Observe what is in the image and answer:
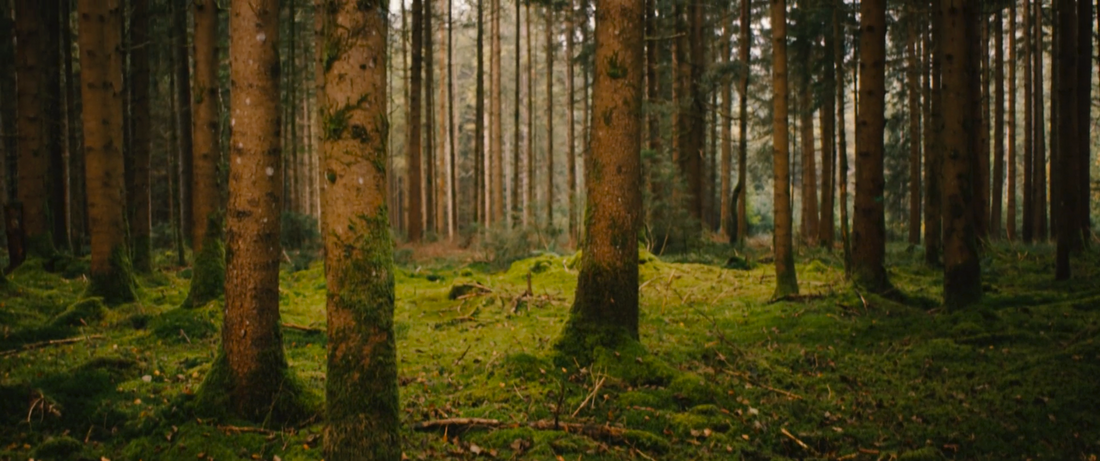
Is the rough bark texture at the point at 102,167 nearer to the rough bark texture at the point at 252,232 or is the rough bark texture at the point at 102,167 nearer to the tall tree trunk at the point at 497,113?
the rough bark texture at the point at 252,232

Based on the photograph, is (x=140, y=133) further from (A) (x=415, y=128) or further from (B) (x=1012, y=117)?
(B) (x=1012, y=117)

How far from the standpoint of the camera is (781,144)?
961 cm

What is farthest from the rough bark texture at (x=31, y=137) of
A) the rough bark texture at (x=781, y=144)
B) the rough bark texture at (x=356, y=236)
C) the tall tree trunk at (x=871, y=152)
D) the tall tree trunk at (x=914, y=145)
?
the tall tree trunk at (x=914, y=145)

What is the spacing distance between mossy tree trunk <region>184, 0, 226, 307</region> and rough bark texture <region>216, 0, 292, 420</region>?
395 centimetres

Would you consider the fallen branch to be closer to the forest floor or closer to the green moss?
the forest floor

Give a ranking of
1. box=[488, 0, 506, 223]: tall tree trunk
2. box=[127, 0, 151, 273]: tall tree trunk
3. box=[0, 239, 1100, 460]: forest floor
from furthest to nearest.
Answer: box=[488, 0, 506, 223]: tall tree trunk, box=[127, 0, 151, 273]: tall tree trunk, box=[0, 239, 1100, 460]: forest floor

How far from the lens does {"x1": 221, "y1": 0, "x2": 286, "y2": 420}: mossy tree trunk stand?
15.5 ft

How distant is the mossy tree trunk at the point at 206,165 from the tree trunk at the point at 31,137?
5.37 meters

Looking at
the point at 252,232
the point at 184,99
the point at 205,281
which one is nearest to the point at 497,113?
the point at 184,99

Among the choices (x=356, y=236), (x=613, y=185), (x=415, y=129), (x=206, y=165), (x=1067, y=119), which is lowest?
(x=356, y=236)

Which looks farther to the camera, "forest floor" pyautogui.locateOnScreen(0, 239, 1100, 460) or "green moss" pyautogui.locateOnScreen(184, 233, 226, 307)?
"green moss" pyautogui.locateOnScreen(184, 233, 226, 307)

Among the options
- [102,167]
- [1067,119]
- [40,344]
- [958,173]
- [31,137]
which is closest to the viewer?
[40,344]

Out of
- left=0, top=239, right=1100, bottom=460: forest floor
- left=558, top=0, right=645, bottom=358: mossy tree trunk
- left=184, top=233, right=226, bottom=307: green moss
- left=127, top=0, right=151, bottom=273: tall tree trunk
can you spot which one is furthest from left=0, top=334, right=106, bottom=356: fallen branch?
left=127, top=0, right=151, bottom=273: tall tree trunk

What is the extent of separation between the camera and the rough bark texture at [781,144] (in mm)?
9516
